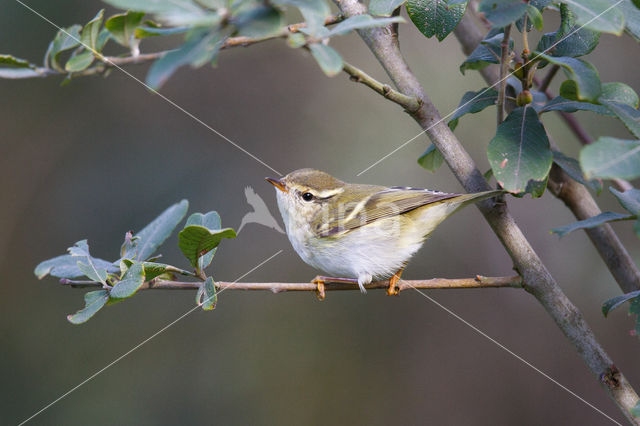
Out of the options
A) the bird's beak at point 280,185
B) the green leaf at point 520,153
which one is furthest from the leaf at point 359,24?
the bird's beak at point 280,185

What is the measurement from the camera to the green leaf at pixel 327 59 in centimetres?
97

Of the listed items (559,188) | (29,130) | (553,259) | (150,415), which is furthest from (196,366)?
(559,188)

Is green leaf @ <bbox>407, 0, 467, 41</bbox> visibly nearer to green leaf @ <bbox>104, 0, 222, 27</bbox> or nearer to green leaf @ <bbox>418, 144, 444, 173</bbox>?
green leaf @ <bbox>418, 144, 444, 173</bbox>

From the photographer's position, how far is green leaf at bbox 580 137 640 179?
89cm

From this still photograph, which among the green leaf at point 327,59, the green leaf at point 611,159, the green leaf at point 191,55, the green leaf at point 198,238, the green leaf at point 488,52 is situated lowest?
the green leaf at point 611,159

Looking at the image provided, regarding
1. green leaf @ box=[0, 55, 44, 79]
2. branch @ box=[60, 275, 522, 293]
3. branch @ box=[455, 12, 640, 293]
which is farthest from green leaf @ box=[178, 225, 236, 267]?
branch @ box=[455, 12, 640, 293]

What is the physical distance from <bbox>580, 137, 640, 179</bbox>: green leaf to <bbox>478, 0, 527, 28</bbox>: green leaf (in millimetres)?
321

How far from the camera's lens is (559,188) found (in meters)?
1.79

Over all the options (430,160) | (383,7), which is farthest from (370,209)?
(383,7)

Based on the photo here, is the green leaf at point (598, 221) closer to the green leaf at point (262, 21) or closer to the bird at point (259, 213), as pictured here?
the green leaf at point (262, 21)

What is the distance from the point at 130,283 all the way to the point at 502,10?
1.07 m

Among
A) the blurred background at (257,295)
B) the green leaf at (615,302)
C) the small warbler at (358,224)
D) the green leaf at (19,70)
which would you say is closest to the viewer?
the green leaf at (615,302)

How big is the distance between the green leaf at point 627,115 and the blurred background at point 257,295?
244 centimetres

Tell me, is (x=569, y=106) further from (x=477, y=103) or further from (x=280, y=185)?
(x=280, y=185)
